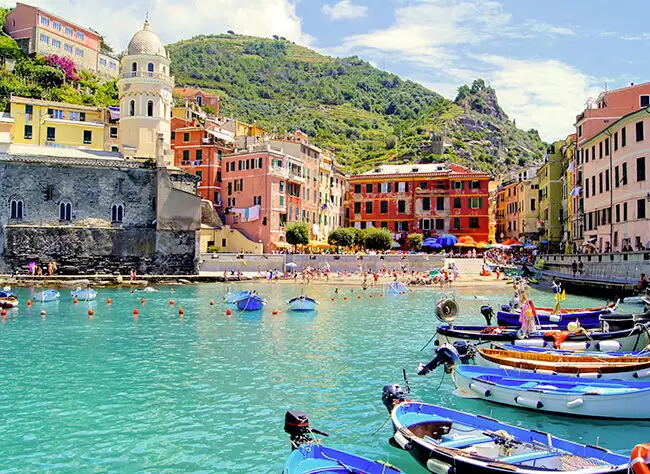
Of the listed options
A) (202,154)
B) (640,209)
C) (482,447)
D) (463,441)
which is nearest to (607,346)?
(482,447)

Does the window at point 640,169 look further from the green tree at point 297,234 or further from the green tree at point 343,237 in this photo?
the green tree at point 297,234

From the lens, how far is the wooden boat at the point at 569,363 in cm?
1478

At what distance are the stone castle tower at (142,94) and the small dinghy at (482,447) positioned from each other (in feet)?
179

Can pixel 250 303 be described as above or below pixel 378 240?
below

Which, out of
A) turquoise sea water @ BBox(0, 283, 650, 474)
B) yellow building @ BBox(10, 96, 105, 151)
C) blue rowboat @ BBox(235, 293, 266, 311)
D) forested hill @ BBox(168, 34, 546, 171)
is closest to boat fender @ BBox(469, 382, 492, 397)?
turquoise sea water @ BBox(0, 283, 650, 474)

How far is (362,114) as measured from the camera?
16875cm

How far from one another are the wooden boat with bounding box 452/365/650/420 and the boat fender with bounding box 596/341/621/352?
5020mm

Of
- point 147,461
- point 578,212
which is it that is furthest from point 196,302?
point 578,212

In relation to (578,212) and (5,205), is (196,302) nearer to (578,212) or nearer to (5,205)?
(5,205)

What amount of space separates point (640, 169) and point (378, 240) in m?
31.5

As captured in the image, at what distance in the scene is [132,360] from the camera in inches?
834

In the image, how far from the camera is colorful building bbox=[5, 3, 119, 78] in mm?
92938

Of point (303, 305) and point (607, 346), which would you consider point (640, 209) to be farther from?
point (607, 346)

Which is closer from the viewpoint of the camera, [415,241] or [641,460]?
[641,460]
